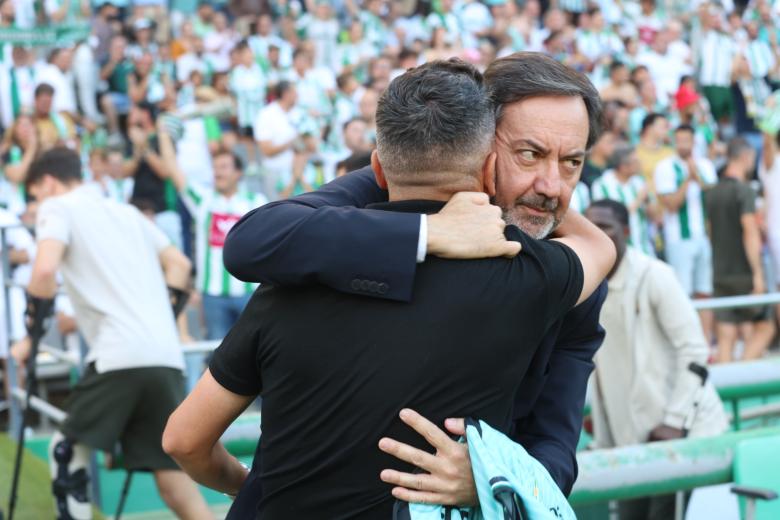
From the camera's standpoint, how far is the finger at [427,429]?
185cm

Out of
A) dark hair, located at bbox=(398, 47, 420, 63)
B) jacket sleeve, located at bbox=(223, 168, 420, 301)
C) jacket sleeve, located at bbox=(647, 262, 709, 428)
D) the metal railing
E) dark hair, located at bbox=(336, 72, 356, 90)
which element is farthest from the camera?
dark hair, located at bbox=(398, 47, 420, 63)

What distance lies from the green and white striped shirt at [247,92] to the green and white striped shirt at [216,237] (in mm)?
4036

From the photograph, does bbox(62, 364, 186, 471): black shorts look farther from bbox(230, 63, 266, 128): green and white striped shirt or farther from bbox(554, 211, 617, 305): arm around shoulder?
bbox(230, 63, 266, 128): green and white striped shirt

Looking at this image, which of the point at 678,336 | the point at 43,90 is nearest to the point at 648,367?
the point at 678,336

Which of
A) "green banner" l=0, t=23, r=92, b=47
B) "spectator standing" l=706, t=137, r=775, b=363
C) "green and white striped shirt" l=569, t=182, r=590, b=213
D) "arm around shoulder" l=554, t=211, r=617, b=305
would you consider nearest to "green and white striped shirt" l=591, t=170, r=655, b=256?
"green and white striped shirt" l=569, t=182, r=590, b=213

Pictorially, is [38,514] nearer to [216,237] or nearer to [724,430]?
[216,237]

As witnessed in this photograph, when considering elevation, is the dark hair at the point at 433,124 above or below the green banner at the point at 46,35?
above

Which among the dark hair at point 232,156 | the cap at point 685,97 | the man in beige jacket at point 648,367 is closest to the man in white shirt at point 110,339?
the man in beige jacket at point 648,367

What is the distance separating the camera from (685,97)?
13.3m

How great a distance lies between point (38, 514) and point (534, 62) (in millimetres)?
4591

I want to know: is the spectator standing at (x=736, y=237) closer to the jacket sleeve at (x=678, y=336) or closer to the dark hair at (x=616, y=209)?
the dark hair at (x=616, y=209)

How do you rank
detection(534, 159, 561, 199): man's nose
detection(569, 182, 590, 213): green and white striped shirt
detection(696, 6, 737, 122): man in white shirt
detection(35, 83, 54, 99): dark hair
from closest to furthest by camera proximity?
detection(534, 159, 561, 199): man's nose < detection(569, 182, 590, 213): green and white striped shirt < detection(35, 83, 54, 99): dark hair < detection(696, 6, 737, 122): man in white shirt

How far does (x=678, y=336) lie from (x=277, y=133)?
6746mm

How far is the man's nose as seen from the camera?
2.15 metres
